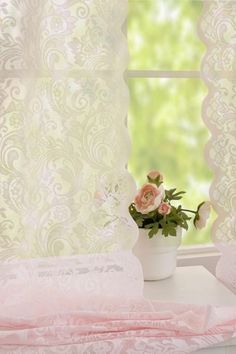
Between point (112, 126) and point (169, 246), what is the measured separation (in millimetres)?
426

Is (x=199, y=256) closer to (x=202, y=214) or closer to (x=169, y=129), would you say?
(x=202, y=214)

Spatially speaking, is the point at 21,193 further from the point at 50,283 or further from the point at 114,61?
the point at 114,61

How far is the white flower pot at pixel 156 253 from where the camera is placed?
1.46 metres

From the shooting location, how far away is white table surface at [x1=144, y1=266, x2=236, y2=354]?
1.24 meters

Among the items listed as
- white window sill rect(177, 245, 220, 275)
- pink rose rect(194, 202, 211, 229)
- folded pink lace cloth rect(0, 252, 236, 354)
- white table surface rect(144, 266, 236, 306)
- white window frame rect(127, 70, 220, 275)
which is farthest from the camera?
white window sill rect(177, 245, 220, 275)

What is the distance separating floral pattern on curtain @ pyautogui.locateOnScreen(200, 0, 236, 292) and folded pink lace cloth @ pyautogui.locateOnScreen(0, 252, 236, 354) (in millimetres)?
270

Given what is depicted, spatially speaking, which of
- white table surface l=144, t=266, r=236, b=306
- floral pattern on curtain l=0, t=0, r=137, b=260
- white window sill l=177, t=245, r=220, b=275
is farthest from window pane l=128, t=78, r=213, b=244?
floral pattern on curtain l=0, t=0, r=137, b=260

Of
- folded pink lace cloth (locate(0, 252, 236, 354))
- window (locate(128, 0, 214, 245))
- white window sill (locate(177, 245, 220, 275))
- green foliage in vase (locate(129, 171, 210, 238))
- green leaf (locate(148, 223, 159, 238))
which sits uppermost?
window (locate(128, 0, 214, 245))

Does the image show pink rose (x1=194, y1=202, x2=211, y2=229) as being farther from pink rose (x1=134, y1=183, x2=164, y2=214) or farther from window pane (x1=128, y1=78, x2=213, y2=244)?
window pane (x1=128, y1=78, x2=213, y2=244)

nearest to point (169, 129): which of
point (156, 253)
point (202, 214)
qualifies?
point (202, 214)

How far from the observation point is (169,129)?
6.04ft

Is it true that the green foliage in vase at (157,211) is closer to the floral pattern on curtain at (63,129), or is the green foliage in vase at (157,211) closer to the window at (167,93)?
the floral pattern on curtain at (63,129)

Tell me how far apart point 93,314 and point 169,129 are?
2.78 ft

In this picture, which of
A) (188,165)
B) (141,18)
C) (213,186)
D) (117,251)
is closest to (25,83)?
(117,251)
